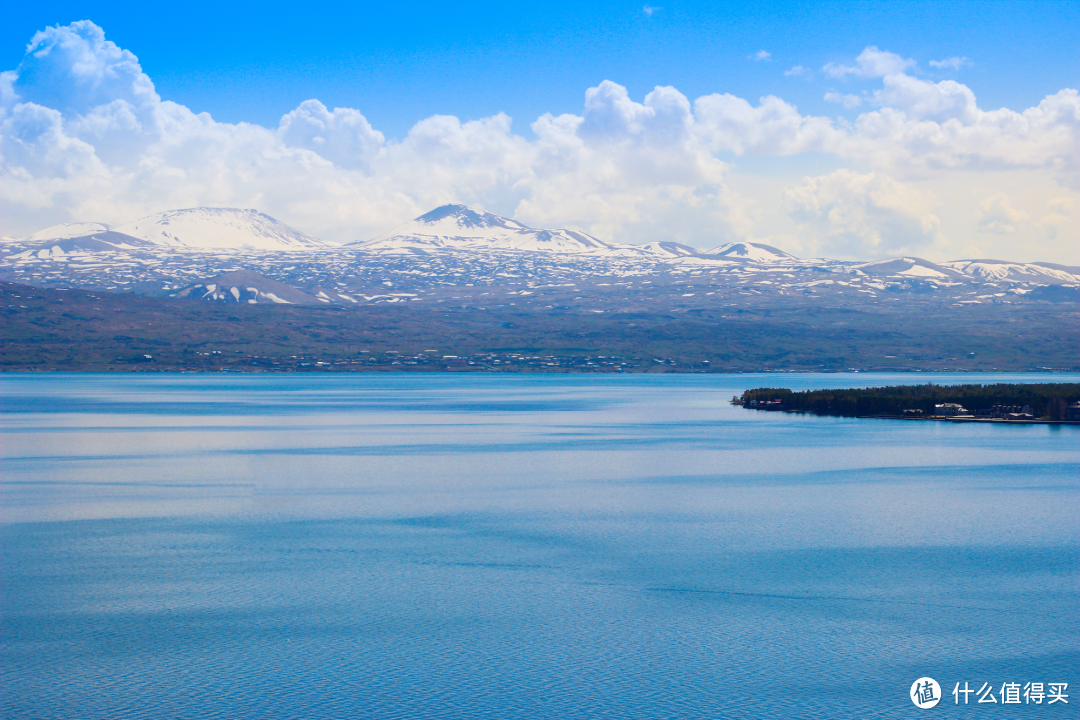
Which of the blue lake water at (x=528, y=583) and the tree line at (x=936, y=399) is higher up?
the tree line at (x=936, y=399)

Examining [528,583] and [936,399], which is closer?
[528,583]

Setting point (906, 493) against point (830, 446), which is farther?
point (830, 446)

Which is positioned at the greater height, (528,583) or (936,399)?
(936,399)

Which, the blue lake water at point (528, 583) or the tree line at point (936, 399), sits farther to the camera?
the tree line at point (936, 399)

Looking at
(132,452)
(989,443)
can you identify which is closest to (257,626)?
(132,452)

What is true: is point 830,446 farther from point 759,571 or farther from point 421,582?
point 421,582

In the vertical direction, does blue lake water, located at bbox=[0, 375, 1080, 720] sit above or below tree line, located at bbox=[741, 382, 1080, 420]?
below

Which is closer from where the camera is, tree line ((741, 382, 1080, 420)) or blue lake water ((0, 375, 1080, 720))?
blue lake water ((0, 375, 1080, 720))

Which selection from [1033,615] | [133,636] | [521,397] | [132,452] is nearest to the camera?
[133,636]
